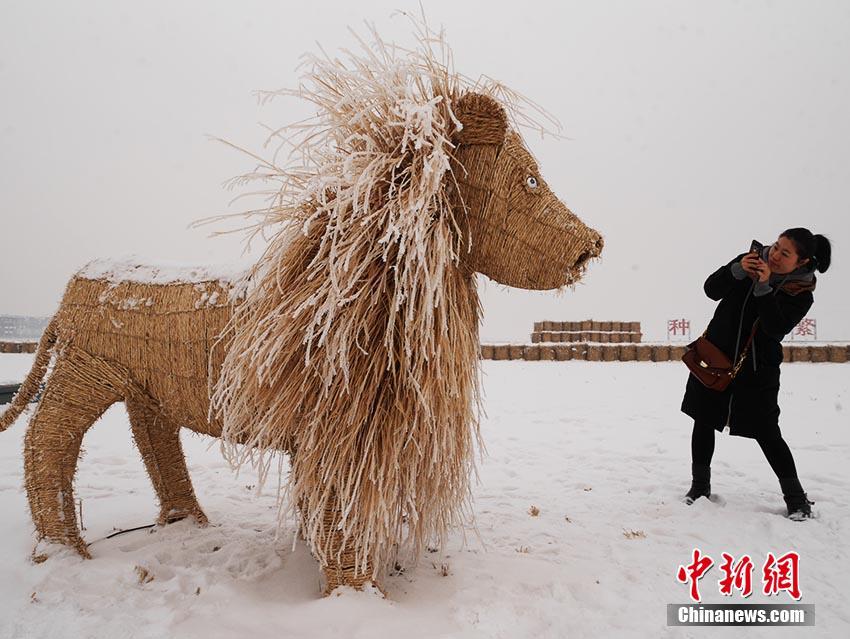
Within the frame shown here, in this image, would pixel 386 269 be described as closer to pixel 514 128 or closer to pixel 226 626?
pixel 514 128

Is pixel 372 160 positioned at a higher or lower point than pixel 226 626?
higher

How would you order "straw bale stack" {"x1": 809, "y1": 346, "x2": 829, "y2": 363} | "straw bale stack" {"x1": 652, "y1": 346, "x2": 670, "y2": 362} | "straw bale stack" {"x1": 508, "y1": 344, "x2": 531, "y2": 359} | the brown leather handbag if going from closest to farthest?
the brown leather handbag < "straw bale stack" {"x1": 809, "y1": 346, "x2": 829, "y2": 363} < "straw bale stack" {"x1": 652, "y1": 346, "x2": 670, "y2": 362} < "straw bale stack" {"x1": 508, "y1": 344, "x2": 531, "y2": 359}

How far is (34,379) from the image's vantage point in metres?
2.10

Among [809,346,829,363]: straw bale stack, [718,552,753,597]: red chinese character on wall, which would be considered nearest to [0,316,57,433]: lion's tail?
[718,552,753,597]: red chinese character on wall

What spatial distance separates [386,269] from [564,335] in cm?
1365

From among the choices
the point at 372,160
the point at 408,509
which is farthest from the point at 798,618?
the point at 372,160

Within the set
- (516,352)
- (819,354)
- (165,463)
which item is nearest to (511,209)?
(165,463)

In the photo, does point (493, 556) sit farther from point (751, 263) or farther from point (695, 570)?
point (751, 263)

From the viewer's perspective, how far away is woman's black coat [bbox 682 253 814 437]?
252 centimetres

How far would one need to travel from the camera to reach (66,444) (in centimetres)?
194

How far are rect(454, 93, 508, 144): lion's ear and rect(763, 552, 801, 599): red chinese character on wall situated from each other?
1909 millimetres

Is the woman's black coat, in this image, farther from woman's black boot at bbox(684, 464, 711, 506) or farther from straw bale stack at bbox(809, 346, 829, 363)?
straw bale stack at bbox(809, 346, 829, 363)

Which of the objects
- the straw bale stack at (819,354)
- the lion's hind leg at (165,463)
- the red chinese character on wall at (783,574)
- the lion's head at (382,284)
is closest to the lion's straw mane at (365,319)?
the lion's head at (382,284)

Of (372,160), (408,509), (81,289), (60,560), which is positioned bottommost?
(60,560)
